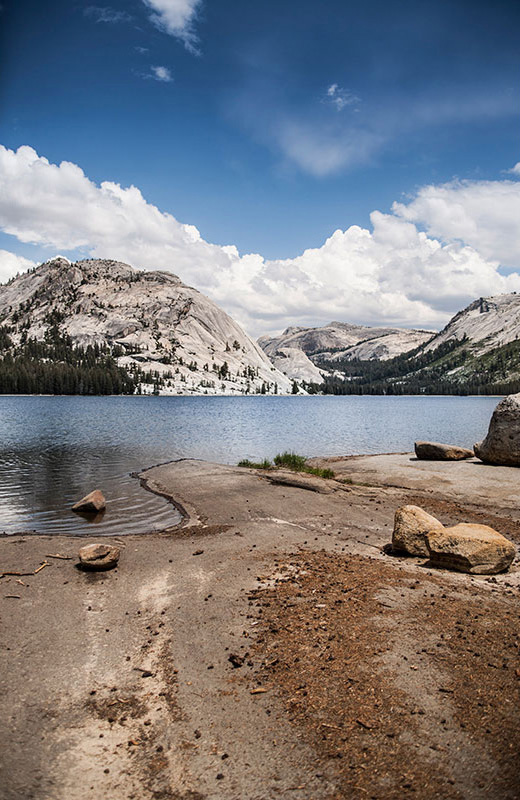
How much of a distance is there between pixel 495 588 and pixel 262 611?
6.01 m

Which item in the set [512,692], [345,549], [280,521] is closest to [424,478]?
[280,521]

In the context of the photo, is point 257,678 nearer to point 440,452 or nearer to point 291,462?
point 291,462

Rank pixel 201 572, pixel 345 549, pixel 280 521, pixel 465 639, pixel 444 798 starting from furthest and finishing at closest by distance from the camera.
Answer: pixel 280 521, pixel 345 549, pixel 201 572, pixel 465 639, pixel 444 798

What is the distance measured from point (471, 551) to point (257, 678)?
785 cm

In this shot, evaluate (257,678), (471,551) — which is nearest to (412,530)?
(471,551)

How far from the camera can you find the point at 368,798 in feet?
17.5

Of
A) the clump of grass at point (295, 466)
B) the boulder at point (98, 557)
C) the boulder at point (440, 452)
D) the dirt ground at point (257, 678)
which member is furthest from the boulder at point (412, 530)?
the boulder at point (440, 452)

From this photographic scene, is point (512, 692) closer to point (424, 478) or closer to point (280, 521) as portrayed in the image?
point (280, 521)

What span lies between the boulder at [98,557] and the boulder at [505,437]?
88.1ft

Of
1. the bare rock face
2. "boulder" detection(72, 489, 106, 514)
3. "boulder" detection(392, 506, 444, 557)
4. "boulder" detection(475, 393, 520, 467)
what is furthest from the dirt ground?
"boulder" detection(475, 393, 520, 467)

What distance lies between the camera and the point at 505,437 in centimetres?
3156

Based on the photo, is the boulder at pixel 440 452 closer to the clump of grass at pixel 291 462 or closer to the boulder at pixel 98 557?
the clump of grass at pixel 291 462

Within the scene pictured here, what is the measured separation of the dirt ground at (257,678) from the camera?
5.84 metres

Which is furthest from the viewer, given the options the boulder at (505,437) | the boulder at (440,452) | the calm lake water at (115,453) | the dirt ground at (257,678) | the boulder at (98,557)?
the boulder at (440,452)
